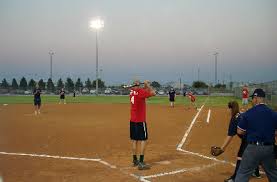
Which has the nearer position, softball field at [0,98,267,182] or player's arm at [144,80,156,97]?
softball field at [0,98,267,182]

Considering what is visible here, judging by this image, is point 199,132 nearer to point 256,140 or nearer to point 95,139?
point 95,139

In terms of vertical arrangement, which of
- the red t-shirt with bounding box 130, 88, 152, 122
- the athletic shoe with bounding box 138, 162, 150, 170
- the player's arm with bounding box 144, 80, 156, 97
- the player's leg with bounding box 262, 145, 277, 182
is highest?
the player's arm with bounding box 144, 80, 156, 97

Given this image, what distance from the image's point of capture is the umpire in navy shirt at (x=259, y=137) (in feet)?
19.0

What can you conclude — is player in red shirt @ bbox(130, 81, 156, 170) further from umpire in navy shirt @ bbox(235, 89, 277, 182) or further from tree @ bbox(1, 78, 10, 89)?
tree @ bbox(1, 78, 10, 89)

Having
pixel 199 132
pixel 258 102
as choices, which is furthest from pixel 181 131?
pixel 258 102

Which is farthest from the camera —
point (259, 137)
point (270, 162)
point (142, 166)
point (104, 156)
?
point (104, 156)

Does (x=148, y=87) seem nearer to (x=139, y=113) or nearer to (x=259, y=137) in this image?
(x=139, y=113)

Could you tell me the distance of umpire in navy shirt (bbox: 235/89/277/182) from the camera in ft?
19.0

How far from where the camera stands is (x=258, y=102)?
596 centimetres

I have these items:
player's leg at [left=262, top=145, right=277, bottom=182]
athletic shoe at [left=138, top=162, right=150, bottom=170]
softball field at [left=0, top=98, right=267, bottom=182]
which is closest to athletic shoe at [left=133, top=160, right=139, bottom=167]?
softball field at [left=0, top=98, right=267, bottom=182]

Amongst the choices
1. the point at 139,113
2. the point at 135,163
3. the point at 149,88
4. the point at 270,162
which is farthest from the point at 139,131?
the point at 270,162

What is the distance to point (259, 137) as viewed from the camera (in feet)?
19.0

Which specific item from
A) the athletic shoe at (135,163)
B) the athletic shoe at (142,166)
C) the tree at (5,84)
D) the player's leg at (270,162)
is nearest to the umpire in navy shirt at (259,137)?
the player's leg at (270,162)

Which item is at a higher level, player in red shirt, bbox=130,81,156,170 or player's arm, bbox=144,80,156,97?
player's arm, bbox=144,80,156,97
